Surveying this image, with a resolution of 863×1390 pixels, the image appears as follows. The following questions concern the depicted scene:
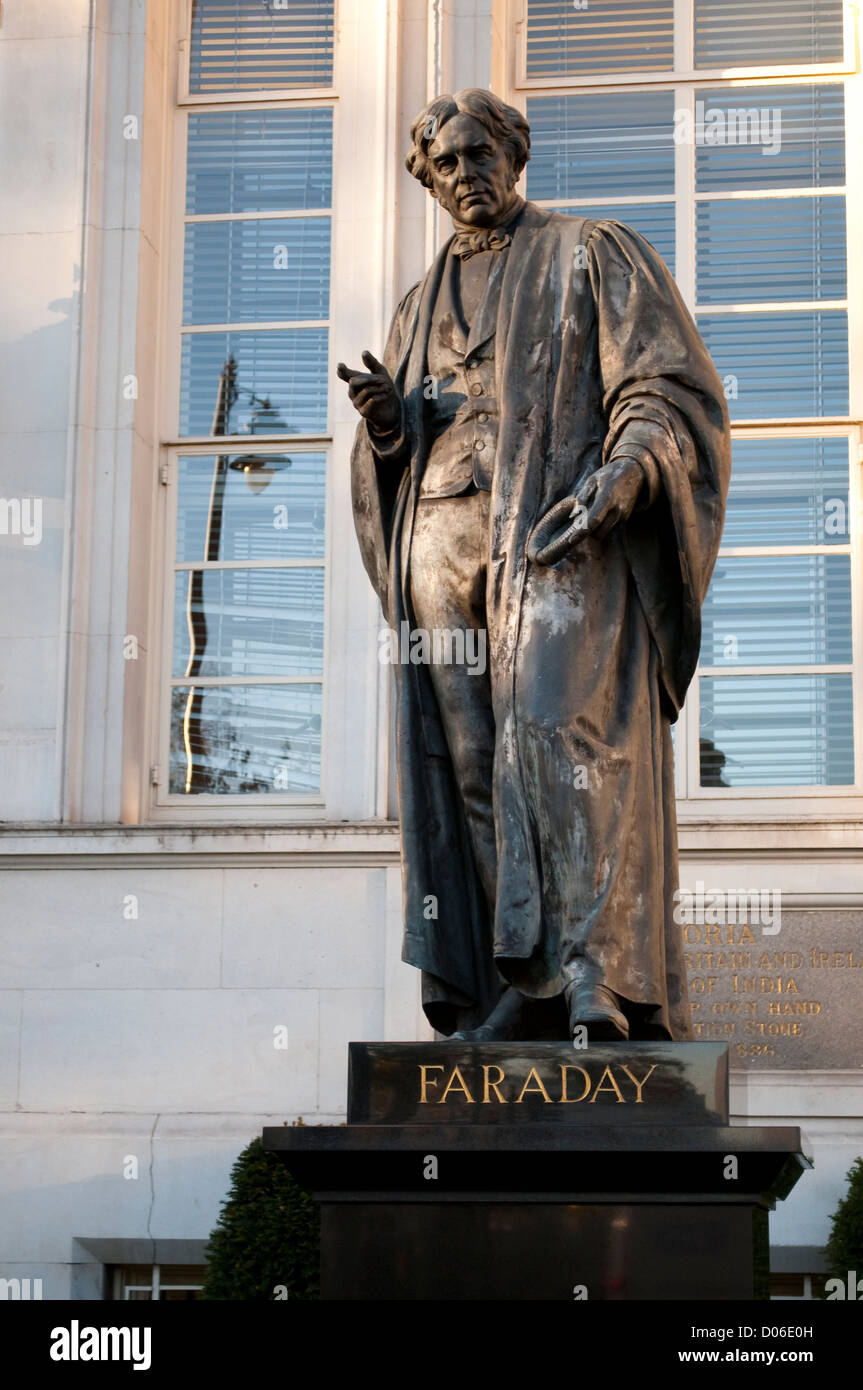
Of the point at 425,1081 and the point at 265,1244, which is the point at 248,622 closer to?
the point at 265,1244

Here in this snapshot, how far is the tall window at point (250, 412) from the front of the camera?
12.0 metres

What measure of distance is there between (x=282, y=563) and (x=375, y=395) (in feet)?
20.1

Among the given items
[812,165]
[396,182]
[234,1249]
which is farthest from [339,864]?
[812,165]

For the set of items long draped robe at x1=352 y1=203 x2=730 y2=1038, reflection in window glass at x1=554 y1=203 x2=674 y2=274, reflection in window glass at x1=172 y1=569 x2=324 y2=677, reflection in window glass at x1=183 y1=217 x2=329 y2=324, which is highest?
reflection in window glass at x1=554 y1=203 x2=674 y2=274

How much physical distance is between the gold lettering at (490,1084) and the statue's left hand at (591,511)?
4.25ft

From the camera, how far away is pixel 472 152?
20.2 feet

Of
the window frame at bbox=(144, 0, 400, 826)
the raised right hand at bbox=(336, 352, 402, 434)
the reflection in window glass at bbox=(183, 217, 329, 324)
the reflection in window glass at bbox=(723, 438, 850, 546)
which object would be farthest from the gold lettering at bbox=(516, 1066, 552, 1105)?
the reflection in window glass at bbox=(183, 217, 329, 324)

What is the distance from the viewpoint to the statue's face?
6.12 meters

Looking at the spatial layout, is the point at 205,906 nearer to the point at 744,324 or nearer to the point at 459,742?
the point at 744,324

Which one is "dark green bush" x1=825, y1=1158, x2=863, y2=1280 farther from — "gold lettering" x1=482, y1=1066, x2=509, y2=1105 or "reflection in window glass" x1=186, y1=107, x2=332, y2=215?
"reflection in window glass" x1=186, y1=107, x2=332, y2=215

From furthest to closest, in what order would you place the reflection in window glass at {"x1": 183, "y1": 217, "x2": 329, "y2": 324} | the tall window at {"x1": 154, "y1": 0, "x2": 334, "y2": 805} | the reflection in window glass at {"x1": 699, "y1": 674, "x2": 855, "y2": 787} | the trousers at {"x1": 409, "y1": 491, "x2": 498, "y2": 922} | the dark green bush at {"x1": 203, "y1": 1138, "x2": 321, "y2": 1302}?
1. the reflection in window glass at {"x1": 183, "y1": 217, "x2": 329, "y2": 324}
2. the tall window at {"x1": 154, "y1": 0, "x2": 334, "y2": 805}
3. the reflection in window glass at {"x1": 699, "y1": 674, "x2": 855, "y2": 787}
4. the dark green bush at {"x1": 203, "y1": 1138, "x2": 321, "y2": 1302}
5. the trousers at {"x1": 409, "y1": 491, "x2": 498, "y2": 922}

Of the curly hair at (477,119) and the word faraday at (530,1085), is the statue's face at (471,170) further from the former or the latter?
the word faraday at (530,1085)

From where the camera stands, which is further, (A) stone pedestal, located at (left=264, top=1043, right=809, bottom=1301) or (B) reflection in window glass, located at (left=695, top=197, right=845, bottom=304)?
(B) reflection in window glass, located at (left=695, top=197, right=845, bottom=304)
